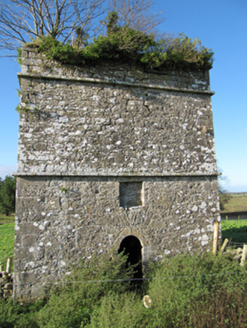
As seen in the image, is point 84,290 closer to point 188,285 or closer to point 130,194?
point 188,285

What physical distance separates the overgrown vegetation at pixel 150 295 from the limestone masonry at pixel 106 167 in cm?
44

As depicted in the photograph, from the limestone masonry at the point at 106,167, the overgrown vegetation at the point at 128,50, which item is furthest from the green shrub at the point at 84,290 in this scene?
the overgrown vegetation at the point at 128,50

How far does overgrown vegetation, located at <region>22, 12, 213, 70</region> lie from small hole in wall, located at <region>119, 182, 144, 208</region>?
3542mm

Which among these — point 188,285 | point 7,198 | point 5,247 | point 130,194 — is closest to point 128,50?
point 130,194

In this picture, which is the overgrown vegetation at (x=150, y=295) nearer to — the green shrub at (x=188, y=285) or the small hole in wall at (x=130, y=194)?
the green shrub at (x=188, y=285)

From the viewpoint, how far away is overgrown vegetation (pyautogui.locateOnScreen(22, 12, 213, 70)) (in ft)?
21.1

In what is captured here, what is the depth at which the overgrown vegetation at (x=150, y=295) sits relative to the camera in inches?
174

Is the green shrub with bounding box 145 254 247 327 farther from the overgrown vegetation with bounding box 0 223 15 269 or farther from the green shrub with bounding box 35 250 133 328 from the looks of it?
the overgrown vegetation with bounding box 0 223 15 269

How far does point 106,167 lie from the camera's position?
6.43m

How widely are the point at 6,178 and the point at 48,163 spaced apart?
35.6 m

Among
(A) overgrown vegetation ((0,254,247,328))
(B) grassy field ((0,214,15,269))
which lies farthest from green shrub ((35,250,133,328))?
(B) grassy field ((0,214,15,269))

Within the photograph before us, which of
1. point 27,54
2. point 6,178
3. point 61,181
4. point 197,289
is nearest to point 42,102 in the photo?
point 27,54

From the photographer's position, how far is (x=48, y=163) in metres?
6.11

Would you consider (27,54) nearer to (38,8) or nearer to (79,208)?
(38,8)
